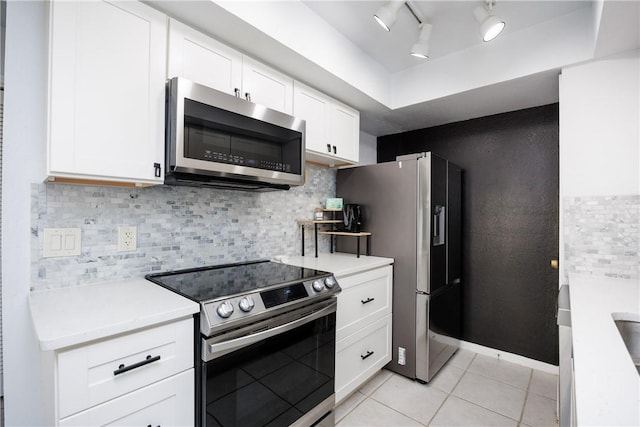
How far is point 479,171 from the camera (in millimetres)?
2797

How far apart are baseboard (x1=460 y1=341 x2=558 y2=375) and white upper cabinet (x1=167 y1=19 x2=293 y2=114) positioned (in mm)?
2610

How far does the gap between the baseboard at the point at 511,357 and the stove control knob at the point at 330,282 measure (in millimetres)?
1883

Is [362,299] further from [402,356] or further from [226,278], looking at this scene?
[226,278]

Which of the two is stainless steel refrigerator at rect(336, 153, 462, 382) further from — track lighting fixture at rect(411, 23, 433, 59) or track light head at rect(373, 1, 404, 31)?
track light head at rect(373, 1, 404, 31)

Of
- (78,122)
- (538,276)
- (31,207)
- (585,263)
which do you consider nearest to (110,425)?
(31,207)

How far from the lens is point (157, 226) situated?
164 cm

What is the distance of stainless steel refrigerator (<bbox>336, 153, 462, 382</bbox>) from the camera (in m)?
2.25

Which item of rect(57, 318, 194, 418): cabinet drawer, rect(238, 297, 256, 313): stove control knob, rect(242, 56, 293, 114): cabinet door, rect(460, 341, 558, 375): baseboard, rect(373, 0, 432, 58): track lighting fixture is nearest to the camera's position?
rect(57, 318, 194, 418): cabinet drawer

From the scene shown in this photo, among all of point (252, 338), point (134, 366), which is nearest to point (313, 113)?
point (252, 338)

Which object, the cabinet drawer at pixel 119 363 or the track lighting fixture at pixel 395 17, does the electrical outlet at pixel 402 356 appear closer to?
the cabinet drawer at pixel 119 363

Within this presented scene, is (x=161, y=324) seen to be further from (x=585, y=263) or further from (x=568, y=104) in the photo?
(x=568, y=104)

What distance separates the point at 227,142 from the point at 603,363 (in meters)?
1.60

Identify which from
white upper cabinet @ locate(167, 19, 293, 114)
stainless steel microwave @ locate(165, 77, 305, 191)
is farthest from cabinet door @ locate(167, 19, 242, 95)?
stainless steel microwave @ locate(165, 77, 305, 191)

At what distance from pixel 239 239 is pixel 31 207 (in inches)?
40.6
